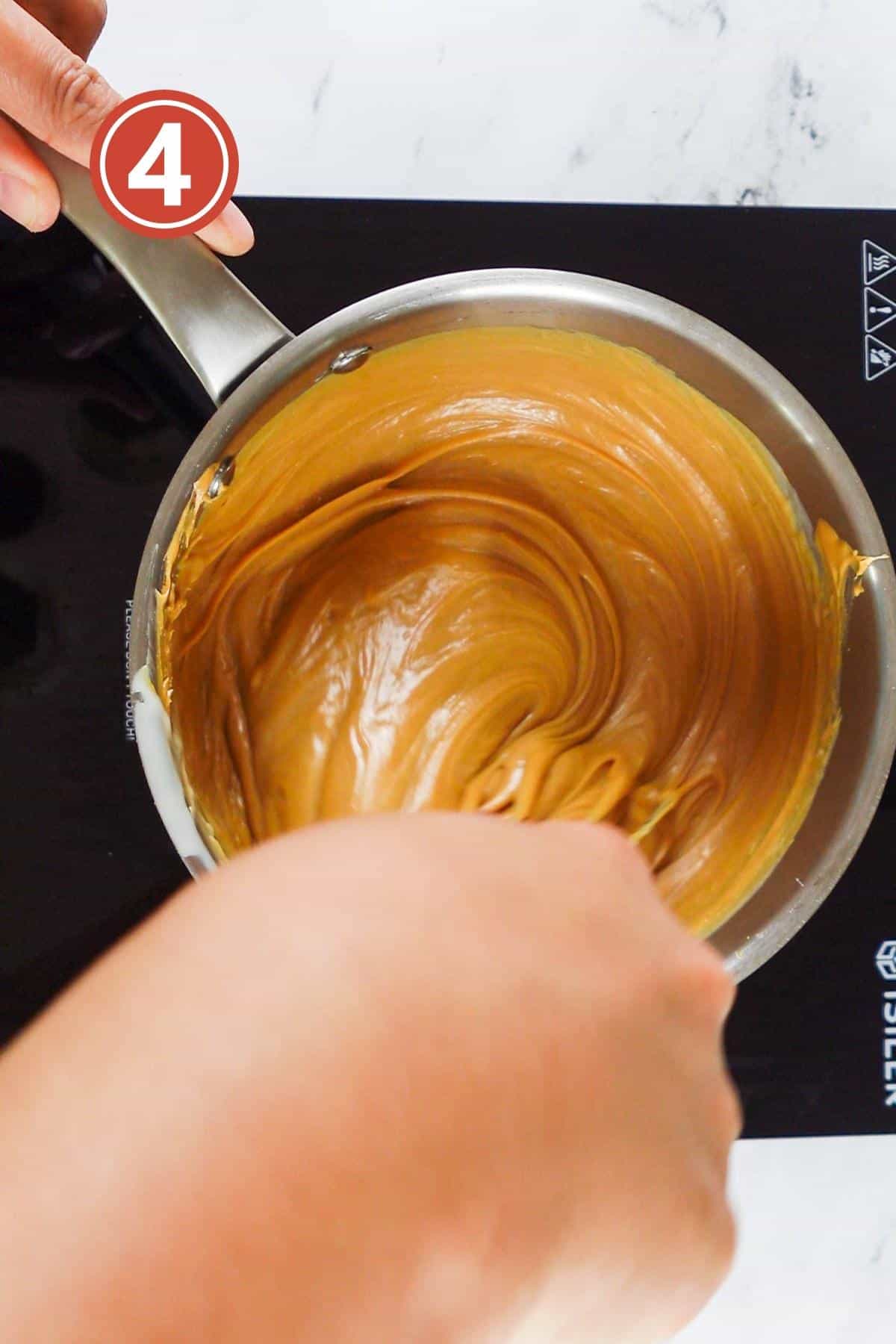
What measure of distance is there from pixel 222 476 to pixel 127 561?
5.8 inches

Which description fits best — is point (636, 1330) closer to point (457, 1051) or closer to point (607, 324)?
point (457, 1051)

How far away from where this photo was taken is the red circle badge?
0.67m

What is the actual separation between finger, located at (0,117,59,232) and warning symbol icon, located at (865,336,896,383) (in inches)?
22.1

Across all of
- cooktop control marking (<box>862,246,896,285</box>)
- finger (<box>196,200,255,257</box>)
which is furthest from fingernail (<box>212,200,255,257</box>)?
cooktop control marking (<box>862,246,896,285</box>)

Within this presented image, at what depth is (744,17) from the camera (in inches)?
32.5

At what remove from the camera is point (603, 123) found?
81cm

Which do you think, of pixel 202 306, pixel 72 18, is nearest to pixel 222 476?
pixel 202 306

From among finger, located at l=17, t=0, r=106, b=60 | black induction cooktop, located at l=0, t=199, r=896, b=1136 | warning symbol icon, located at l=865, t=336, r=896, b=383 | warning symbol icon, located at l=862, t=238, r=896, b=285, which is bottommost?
black induction cooktop, located at l=0, t=199, r=896, b=1136

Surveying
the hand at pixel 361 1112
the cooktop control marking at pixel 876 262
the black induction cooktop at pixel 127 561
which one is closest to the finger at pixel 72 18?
the black induction cooktop at pixel 127 561

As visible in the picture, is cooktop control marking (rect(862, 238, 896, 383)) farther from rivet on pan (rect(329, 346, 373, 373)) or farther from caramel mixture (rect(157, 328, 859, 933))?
rivet on pan (rect(329, 346, 373, 373))

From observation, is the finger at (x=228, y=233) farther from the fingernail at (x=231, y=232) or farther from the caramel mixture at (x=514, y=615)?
the caramel mixture at (x=514, y=615)

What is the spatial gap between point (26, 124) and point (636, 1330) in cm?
71

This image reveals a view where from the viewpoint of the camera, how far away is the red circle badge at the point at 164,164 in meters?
0.67

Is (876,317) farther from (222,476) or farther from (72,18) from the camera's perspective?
(72,18)
